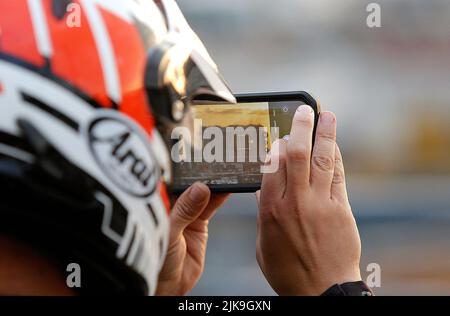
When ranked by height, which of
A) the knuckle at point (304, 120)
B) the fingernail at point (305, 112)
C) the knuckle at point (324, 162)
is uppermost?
the fingernail at point (305, 112)

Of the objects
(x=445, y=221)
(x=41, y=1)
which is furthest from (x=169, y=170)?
(x=445, y=221)

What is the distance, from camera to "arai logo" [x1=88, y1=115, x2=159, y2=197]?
620mm

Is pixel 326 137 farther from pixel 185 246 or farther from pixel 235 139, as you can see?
pixel 185 246

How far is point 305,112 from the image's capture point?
79cm

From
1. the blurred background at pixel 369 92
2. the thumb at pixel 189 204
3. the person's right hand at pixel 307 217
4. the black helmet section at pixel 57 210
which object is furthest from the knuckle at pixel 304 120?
the blurred background at pixel 369 92

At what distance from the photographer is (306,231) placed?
83cm

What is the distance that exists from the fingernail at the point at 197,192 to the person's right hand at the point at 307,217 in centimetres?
9

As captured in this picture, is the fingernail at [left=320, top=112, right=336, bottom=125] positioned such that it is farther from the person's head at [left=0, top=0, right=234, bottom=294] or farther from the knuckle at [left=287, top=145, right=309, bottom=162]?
the person's head at [left=0, top=0, right=234, bottom=294]

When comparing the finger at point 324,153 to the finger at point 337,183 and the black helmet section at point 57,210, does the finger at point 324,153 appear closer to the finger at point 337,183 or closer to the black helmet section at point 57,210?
the finger at point 337,183

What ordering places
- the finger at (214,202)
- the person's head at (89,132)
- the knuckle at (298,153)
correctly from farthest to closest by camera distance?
the finger at (214,202) → the knuckle at (298,153) → the person's head at (89,132)

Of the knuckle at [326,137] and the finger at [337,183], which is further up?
the knuckle at [326,137]

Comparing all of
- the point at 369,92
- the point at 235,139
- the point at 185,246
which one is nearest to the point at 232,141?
the point at 235,139

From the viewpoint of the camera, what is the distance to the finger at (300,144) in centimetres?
79

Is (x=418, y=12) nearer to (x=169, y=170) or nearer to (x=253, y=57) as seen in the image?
(x=253, y=57)
